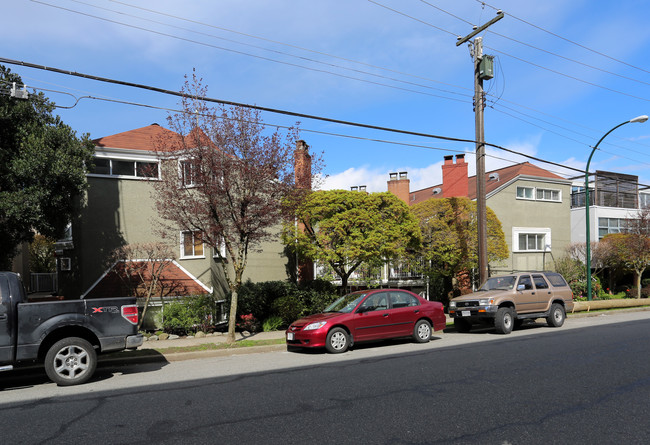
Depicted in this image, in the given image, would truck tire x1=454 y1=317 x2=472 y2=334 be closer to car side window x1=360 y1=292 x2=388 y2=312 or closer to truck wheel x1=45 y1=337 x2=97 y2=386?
car side window x1=360 y1=292 x2=388 y2=312

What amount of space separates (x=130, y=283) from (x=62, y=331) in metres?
8.23

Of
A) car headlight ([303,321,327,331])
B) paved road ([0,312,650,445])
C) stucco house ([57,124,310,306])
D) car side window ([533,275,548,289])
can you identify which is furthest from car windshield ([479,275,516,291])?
stucco house ([57,124,310,306])

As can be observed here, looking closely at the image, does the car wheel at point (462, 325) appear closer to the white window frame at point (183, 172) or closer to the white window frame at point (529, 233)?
the white window frame at point (183, 172)

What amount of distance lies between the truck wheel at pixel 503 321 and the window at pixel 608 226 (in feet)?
78.3

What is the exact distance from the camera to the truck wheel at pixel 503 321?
43.9 ft

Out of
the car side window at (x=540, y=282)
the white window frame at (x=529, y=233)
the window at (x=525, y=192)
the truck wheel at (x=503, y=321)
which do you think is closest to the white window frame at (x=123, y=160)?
the truck wheel at (x=503, y=321)

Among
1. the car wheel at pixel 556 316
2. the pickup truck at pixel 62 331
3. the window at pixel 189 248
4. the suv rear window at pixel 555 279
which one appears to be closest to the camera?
the pickup truck at pixel 62 331

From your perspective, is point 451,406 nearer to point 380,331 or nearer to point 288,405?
point 288,405

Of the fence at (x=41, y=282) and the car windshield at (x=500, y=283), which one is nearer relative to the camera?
the car windshield at (x=500, y=283)

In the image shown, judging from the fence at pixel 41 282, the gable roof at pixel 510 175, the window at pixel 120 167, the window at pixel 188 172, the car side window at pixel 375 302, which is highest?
the gable roof at pixel 510 175

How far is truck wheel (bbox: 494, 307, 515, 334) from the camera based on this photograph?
13.4m

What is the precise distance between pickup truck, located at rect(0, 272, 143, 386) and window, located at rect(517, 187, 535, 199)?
25.6 meters

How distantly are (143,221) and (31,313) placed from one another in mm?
10909

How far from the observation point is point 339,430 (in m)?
5.01
